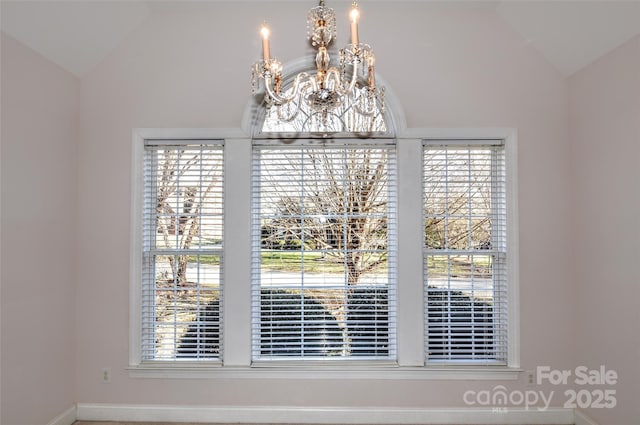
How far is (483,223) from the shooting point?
2.91 meters

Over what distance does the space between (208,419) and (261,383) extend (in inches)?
17.7

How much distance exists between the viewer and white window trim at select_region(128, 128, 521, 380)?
2.83 m

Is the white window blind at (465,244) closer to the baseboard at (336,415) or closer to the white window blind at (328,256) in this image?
the white window blind at (328,256)
